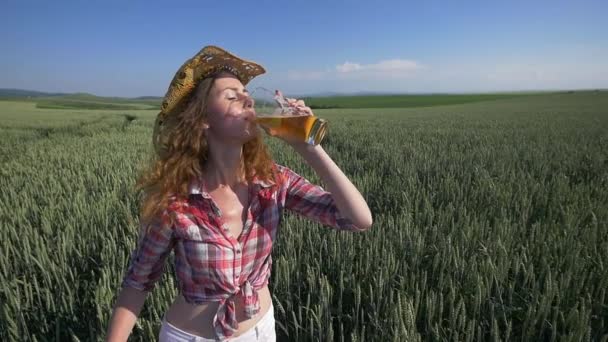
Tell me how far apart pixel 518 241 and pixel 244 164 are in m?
2.05

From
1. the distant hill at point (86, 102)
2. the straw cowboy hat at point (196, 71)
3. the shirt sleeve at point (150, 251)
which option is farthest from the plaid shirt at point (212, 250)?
the distant hill at point (86, 102)

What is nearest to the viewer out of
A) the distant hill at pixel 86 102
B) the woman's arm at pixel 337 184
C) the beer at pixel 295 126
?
the beer at pixel 295 126

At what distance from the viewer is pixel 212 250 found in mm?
1081

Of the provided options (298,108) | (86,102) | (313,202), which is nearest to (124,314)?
(313,202)

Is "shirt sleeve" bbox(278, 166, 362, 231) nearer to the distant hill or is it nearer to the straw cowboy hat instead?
the straw cowboy hat

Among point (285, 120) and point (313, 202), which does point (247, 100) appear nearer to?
point (285, 120)

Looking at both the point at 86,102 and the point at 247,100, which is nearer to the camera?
the point at 247,100

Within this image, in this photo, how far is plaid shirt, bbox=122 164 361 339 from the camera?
3.54 ft

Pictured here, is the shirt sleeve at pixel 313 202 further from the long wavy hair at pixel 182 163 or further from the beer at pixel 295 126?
the beer at pixel 295 126

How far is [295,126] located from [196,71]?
381mm

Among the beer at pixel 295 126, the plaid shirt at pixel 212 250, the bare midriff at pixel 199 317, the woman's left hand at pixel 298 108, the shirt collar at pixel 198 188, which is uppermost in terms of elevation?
the woman's left hand at pixel 298 108

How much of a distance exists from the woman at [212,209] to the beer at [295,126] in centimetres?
4

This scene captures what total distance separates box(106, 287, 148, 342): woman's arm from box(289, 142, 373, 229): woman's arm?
608mm

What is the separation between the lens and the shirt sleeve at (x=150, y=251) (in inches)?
42.1
